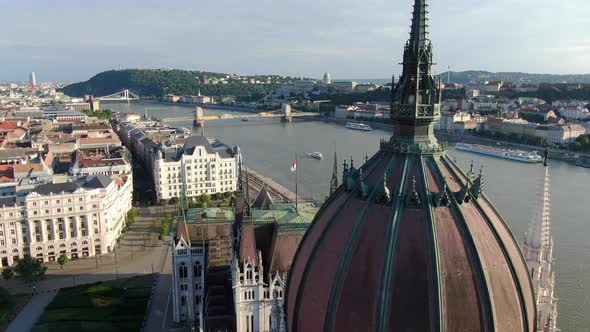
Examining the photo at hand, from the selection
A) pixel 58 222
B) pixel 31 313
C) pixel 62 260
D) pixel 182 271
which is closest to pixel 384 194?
pixel 182 271

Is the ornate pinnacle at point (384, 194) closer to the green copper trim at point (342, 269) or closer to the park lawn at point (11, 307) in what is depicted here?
the green copper trim at point (342, 269)

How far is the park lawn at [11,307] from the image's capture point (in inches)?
1103

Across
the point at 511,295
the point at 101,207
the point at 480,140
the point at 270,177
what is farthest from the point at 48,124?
the point at 511,295

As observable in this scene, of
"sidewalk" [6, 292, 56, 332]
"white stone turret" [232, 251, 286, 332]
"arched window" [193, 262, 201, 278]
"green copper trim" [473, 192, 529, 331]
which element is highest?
"green copper trim" [473, 192, 529, 331]

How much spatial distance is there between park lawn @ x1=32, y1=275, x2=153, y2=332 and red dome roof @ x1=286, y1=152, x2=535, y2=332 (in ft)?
67.7

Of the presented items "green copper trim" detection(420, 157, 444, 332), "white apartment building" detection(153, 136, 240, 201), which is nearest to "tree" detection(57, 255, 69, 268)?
"white apartment building" detection(153, 136, 240, 201)

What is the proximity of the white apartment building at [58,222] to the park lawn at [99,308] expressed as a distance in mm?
6126

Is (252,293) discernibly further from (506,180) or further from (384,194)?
(506,180)

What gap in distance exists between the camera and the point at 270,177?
64.4m

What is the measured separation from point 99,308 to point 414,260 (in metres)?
25.2

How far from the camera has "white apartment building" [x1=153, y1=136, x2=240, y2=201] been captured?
52.6 m

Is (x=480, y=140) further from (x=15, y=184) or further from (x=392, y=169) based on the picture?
(x=392, y=169)

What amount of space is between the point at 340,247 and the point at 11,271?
101ft

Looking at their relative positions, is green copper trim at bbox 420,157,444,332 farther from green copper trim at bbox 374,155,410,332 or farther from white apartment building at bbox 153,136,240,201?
white apartment building at bbox 153,136,240,201
